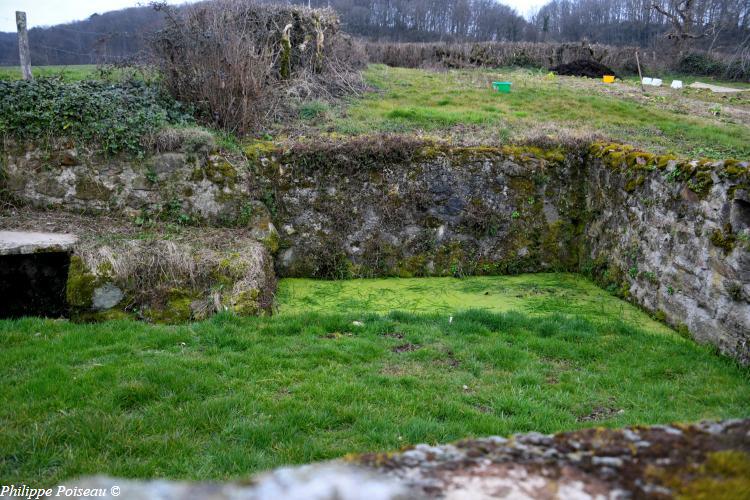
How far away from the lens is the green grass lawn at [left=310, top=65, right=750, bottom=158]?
9.21 meters

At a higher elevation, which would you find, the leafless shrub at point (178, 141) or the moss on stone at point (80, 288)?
the leafless shrub at point (178, 141)

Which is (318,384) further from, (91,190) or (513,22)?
(513,22)

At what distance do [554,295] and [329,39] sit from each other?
31.0ft

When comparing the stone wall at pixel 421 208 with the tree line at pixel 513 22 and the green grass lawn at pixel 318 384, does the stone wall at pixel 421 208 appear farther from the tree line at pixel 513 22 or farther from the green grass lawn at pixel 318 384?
the tree line at pixel 513 22

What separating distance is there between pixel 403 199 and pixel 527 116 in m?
4.48

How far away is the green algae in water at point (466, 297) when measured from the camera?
6543mm

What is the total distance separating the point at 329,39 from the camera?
44.3 ft

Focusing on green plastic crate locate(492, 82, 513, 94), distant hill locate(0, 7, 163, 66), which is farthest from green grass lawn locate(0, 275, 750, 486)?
green plastic crate locate(492, 82, 513, 94)

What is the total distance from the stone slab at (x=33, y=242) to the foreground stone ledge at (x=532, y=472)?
5.79 meters

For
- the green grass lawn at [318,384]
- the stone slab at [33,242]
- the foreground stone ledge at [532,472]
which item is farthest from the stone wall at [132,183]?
the foreground stone ledge at [532,472]

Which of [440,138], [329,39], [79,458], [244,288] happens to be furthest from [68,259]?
[329,39]

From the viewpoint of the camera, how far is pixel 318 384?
440 centimetres

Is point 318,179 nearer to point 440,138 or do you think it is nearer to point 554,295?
point 440,138

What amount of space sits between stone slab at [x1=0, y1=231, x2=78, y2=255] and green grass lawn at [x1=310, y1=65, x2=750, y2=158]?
448 cm
